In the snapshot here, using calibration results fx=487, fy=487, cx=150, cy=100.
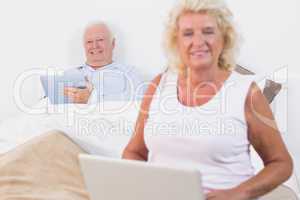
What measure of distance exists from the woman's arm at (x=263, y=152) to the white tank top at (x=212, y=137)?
0.06 ft

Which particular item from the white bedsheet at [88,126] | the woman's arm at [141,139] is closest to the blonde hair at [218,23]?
the woman's arm at [141,139]

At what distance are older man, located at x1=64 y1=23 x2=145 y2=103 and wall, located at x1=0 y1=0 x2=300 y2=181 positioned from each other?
0.08m

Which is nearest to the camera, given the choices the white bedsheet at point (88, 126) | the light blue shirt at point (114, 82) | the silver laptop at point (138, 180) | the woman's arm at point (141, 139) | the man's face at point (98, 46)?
the silver laptop at point (138, 180)

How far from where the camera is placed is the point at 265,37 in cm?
173

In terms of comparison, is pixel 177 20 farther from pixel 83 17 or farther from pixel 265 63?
pixel 83 17

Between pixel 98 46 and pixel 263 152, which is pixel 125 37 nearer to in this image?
pixel 98 46

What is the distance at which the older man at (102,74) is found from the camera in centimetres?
169

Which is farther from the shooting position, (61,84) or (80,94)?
(61,84)

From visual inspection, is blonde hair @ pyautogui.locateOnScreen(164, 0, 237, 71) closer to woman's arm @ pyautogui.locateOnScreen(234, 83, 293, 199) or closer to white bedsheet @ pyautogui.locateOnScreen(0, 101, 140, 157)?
woman's arm @ pyautogui.locateOnScreen(234, 83, 293, 199)

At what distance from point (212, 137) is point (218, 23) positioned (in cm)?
25

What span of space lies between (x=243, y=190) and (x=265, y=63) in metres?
0.82

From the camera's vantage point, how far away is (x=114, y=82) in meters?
1.78

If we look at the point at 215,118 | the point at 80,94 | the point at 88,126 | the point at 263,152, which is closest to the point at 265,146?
the point at 263,152

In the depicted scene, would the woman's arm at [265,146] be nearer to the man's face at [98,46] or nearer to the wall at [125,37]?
the wall at [125,37]
